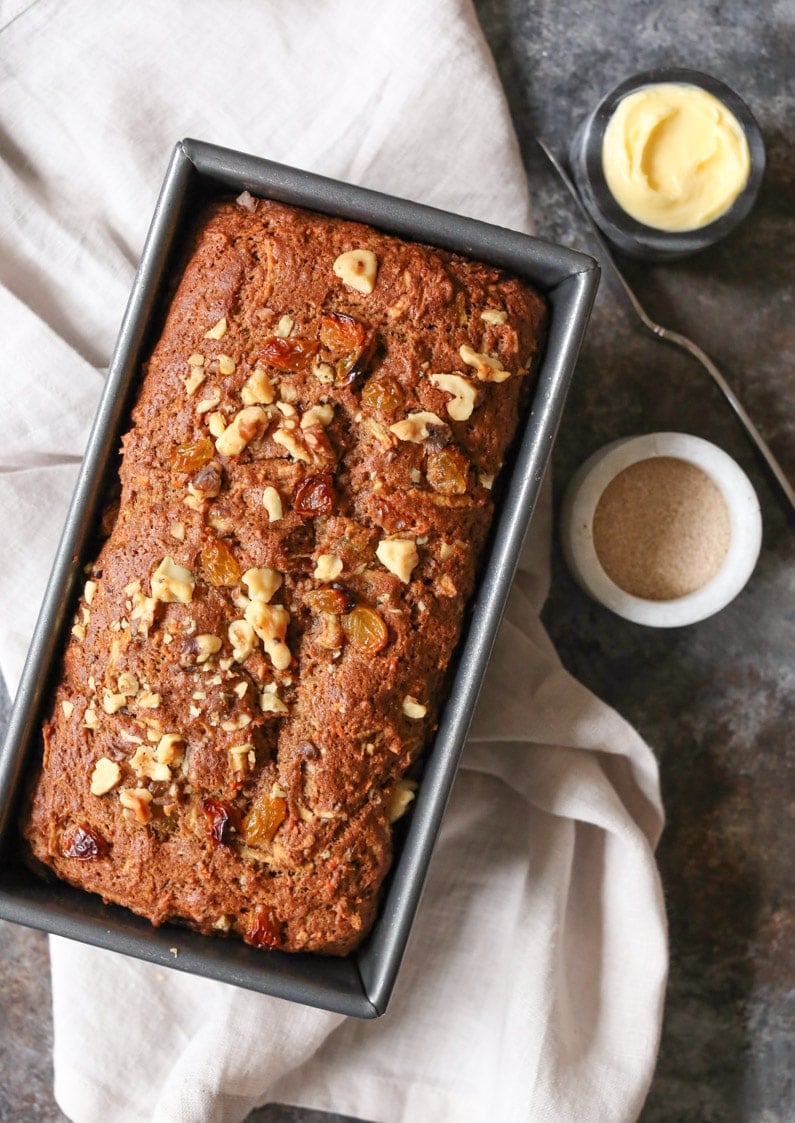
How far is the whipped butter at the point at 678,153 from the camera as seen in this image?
200 cm

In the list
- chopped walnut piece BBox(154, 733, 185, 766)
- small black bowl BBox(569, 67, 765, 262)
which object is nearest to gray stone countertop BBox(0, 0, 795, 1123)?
small black bowl BBox(569, 67, 765, 262)

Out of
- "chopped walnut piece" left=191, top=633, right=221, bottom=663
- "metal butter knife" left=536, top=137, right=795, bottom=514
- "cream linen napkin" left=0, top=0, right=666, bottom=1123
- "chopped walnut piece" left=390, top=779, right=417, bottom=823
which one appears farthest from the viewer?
"metal butter knife" left=536, top=137, right=795, bottom=514

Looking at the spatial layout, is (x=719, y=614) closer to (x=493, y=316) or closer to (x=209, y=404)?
(x=493, y=316)

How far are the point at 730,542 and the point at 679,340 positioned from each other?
450 millimetres

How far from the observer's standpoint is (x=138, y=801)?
1.54m

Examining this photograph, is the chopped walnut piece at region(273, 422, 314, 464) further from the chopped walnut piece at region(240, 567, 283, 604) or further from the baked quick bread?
the chopped walnut piece at region(240, 567, 283, 604)

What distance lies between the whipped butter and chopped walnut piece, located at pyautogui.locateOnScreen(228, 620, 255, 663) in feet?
3.78

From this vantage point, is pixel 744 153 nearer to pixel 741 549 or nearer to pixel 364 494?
pixel 741 549

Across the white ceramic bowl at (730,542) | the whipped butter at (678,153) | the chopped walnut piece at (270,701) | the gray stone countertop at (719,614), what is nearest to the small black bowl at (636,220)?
the whipped butter at (678,153)

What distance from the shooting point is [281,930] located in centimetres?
160

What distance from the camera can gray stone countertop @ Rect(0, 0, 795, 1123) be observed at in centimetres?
218

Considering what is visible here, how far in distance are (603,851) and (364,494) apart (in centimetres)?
99

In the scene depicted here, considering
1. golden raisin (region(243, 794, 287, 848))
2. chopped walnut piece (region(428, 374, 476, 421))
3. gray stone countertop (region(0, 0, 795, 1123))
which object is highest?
chopped walnut piece (region(428, 374, 476, 421))

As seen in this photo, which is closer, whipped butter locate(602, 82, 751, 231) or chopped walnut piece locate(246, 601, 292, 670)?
chopped walnut piece locate(246, 601, 292, 670)
